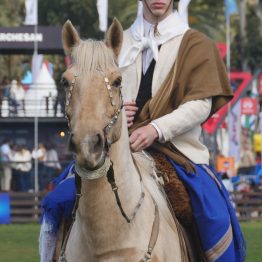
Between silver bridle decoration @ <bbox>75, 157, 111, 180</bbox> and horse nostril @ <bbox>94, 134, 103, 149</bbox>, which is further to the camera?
silver bridle decoration @ <bbox>75, 157, 111, 180</bbox>

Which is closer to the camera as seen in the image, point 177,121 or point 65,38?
point 65,38

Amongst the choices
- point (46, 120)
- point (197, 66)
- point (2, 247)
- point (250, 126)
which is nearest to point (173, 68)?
point (197, 66)

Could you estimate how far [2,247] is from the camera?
2117cm

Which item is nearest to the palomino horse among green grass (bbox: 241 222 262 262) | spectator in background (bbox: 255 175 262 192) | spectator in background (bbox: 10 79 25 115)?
green grass (bbox: 241 222 262 262)

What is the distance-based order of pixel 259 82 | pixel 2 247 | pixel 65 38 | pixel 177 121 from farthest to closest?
1. pixel 259 82
2. pixel 2 247
3. pixel 177 121
4. pixel 65 38

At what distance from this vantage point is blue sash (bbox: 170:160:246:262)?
890 cm

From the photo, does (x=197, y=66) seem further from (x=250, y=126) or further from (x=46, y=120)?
(x=250, y=126)

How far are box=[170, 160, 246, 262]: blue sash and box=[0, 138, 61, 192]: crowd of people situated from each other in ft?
81.3

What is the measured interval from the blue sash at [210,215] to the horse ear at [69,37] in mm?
1682

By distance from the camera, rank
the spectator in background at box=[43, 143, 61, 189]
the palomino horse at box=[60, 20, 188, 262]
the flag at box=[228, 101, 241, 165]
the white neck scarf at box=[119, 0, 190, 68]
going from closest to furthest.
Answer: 1. the palomino horse at box=[60, 20, 188, 262]
2. the white neck scarf at box=[119, 0, 190, 68]
3. the spectator in background at box=[43, 143, 61, 189]
4. the flag at box=[228, 101, 241, 165]

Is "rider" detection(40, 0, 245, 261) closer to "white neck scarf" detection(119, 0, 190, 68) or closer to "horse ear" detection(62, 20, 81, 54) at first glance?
"white neck scarf" detection(119, 0, 190, 68)

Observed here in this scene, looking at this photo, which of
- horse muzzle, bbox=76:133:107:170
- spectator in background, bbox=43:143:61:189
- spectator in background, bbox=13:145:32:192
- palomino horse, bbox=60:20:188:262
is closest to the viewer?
horse muzzle, bbox=76:133:107:170

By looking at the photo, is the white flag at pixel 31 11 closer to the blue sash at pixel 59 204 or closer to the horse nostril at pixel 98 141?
the blue sash at pixel 59 204

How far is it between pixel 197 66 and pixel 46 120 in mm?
28064
